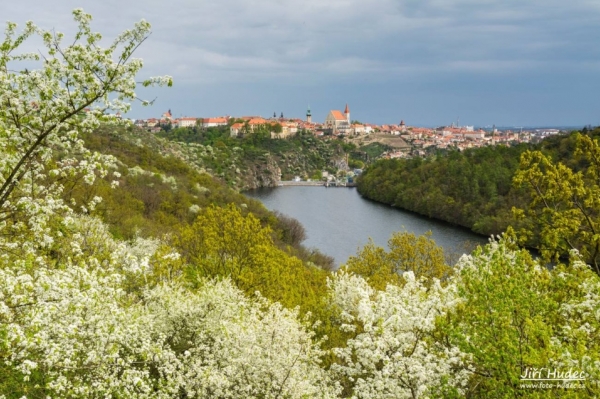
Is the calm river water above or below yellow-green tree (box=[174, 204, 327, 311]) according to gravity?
below

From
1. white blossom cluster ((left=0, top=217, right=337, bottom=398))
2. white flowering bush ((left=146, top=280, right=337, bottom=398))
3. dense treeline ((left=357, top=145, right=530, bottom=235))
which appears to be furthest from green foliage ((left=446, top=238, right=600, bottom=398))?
dense treeline ((left=357, top=145, right=530, bottom=235))

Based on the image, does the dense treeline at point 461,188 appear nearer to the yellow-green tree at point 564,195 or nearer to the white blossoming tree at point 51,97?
the yellow-green tree at point 564,195

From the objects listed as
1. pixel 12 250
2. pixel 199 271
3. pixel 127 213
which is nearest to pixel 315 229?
pixel 127 213

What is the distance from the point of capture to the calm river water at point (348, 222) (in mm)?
53688

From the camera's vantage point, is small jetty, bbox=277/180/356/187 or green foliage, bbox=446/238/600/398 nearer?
green foliage, bbox=446/238/600/398

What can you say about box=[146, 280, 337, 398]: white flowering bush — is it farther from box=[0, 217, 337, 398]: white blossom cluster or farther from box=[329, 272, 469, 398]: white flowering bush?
box=[329, 272, 469, 398]: white flowering bush

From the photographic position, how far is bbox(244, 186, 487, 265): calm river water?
53.7 metres

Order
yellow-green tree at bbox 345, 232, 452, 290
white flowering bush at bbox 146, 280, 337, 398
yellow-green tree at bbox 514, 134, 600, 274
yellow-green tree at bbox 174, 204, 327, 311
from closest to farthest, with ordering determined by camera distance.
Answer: white flowering bush at bbox 146, 280, 337, 398
yellow-green tree at bbox 514, 134, 600, 274
yellow-green tree at bbox 174, 204, 327, 311
yellow-green tree at bbox 345, 232, 452, 290

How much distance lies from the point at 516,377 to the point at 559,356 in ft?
1.85

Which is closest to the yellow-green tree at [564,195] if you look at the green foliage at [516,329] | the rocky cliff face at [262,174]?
the green foliage at [516,329]

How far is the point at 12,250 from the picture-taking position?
20.7ft

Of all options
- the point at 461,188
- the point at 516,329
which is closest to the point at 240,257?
the point at 516,329

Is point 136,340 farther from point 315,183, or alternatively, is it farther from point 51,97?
point 315,183

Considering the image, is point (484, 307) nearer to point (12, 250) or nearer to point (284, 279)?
point (12, 250)
